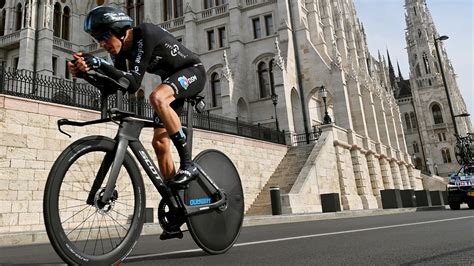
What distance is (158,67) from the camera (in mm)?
3150

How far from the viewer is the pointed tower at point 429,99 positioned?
7112 cm

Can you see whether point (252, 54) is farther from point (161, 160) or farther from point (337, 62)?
point (161, 160)

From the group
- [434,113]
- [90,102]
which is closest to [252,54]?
[90,102]

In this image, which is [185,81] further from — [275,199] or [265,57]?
[265,57]

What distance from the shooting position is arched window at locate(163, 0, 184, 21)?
33.5 metres

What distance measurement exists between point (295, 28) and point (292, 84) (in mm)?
5243

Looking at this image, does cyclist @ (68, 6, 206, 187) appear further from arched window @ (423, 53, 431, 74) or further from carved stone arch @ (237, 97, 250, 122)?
arched window @ (423, 53, 431, 74)

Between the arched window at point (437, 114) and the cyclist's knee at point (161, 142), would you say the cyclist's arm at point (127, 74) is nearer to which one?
the cyclist's knee at point (161, 142)

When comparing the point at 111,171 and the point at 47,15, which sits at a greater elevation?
the point at 47,15

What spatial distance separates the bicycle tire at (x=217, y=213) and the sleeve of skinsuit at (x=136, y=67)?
931 millimetres

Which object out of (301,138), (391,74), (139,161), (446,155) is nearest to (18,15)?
(301,138)

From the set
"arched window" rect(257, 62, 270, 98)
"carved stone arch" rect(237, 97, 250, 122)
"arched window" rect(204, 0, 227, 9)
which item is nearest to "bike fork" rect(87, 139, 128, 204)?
"carved stone arch" rect(237, 97, 250, 122)

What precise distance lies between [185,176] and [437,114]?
8378cm

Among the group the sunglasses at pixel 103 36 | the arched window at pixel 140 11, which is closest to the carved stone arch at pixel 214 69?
the arched window at pixel 140 11
